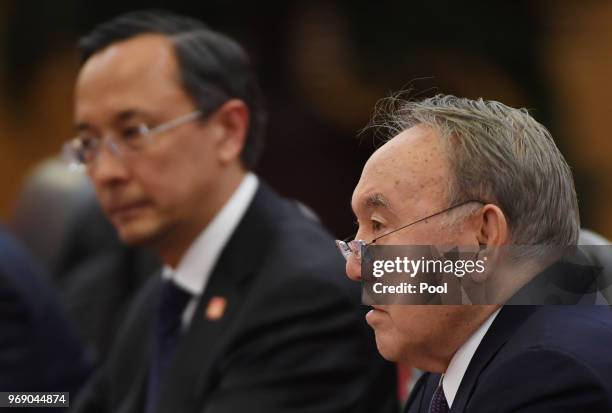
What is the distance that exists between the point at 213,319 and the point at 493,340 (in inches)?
42.6

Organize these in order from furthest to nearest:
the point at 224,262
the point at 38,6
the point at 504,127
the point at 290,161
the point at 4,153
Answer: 1. the point at 4,153
2. the point at 38,6
3. the point at 290,161
4. the point at 224,262
5. the point at 504,127

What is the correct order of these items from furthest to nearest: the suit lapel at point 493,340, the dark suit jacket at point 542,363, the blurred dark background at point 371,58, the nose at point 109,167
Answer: the blurred dark background at point 371,58
the nose at point 109,167
the suit lapel at point 493,340
the dark suit jacket at point 542,363

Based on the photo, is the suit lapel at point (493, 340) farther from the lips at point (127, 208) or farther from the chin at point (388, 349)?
the lips at point (127, 208)

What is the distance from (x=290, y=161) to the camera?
489 cm

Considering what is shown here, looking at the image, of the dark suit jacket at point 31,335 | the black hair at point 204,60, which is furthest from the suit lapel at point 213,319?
the dark suit jacket at point 31,335

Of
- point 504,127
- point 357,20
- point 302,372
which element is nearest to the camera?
point 504,127

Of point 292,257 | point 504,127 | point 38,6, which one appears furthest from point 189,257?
point 38,6

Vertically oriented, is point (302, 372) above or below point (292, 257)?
below

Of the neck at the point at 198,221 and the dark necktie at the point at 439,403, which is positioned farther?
the neck at the point at 198,221

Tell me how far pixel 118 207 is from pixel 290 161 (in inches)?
82.2

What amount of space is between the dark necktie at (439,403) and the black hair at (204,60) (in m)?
1.30

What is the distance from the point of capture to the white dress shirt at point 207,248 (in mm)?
2828

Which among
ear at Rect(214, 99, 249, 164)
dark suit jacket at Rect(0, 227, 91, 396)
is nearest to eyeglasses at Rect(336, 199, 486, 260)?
ear at Rect(214, 99, 249, 164)

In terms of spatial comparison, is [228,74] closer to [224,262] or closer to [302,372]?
[224,262]
